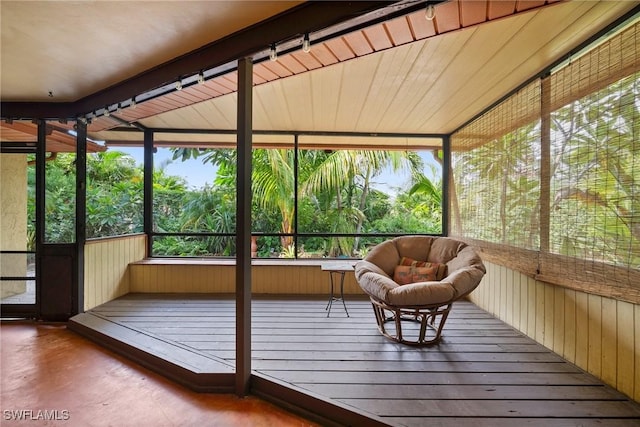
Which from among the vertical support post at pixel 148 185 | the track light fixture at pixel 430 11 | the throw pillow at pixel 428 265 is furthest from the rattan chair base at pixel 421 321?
the vertical support post at pixel 148 185

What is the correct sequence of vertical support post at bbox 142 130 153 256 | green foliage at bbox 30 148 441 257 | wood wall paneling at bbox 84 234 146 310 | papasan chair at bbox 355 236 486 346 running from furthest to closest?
green foliage at bbox 30 148 441 257 → vertical support post at bbox 142 130 153 256 → wood wall paneling at bbox 84 234 146 310 → papasan chair at bbox 355 236 486 346

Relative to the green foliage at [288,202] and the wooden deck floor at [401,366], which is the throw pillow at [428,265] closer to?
the wooden deck floor at [401,366]

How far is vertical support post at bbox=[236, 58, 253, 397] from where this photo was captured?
77.4 inches

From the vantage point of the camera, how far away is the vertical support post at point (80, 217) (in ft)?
10.7

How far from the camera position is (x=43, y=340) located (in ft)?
→ 9.32

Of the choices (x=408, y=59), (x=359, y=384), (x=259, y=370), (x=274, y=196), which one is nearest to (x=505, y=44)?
(x=408, y=59)

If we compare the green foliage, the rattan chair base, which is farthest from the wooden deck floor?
the green foliage

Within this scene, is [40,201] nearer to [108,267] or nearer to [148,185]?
[108,267]

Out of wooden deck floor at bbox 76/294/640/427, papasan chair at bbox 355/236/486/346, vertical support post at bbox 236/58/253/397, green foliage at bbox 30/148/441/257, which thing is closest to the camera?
wooden deck floor at bbox 76/294/640/427

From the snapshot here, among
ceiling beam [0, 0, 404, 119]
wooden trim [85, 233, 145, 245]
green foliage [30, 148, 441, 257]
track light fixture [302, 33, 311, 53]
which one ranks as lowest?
wooden trim [85, 233, 145, 245]

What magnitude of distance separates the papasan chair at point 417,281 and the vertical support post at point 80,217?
10.5 ft

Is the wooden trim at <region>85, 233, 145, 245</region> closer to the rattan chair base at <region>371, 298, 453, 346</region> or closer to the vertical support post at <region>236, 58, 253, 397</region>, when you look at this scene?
the vertical support post at <region>236, 58, 253, 397</region>

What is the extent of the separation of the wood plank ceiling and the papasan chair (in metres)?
1.60

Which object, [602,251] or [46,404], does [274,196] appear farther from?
[602,251]
